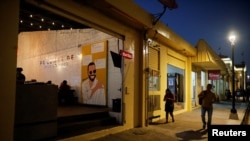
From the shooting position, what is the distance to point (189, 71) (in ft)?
61.8

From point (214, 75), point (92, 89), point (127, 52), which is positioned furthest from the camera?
point (214, 75)

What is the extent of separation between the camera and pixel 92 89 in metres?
13.0

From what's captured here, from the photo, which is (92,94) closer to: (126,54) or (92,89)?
(92,89)

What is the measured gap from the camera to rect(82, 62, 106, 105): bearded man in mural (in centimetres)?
1241

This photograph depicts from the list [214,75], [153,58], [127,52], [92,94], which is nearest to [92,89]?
[92,94]

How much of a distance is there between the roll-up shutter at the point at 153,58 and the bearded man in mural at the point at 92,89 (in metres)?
2.70

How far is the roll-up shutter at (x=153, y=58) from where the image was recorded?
1253 cm

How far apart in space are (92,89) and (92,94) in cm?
26

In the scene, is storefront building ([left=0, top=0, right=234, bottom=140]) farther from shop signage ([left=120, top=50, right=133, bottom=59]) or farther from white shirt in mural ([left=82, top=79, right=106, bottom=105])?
white shirt in mural ([left=82, top=79, right=106, bottom=105])

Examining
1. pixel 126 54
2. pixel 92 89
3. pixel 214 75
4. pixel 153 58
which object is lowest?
pixel 92 89

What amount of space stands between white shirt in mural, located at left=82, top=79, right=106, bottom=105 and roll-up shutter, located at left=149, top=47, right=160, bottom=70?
2.72 m

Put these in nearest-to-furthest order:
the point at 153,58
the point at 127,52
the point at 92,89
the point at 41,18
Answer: the point at 127,52, the point at 41,18, the point at 153,58, the point at 92,89

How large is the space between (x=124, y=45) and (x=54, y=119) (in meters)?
4.13

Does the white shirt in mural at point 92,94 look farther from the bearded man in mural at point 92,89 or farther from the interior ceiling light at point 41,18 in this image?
the interior ceiling light at point 41,18
